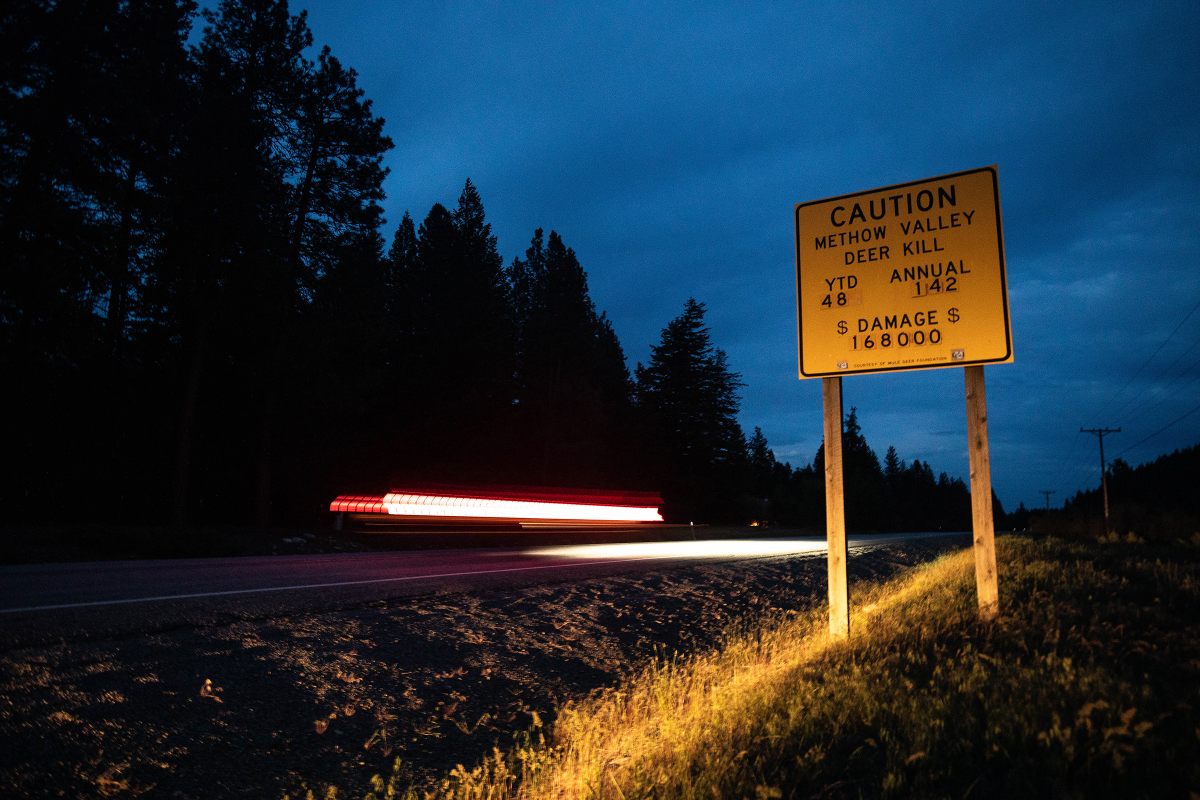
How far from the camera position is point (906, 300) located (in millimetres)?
7152

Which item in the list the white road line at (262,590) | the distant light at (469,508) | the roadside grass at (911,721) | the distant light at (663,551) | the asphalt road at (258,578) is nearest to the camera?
the roadside grass at (911,721)

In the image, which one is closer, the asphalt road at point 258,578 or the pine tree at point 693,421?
the asphalt road at point 258,578

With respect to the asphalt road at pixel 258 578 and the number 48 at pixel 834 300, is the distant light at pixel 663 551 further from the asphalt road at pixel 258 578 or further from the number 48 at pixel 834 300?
the number 48 at pixel 834 300

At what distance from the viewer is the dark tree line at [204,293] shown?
19031 millimetres

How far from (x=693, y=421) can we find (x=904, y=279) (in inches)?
2191

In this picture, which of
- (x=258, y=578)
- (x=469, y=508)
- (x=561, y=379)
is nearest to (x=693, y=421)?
(x=561, y=379)

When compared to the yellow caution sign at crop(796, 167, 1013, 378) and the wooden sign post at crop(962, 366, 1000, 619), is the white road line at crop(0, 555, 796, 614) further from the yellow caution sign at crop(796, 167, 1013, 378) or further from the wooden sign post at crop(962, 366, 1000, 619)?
the wooden sign post at crop(962, 366, 1000, 619)

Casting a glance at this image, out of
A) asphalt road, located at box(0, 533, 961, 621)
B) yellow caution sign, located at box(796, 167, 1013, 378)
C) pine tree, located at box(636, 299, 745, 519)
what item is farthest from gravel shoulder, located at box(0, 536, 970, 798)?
pine tree, located at box(636, 299, 745, 519)

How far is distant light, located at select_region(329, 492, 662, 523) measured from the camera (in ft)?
79.3

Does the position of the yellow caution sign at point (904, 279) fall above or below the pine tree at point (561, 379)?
below

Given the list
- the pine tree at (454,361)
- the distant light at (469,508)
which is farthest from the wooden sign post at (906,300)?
the pine tree at (454,361)

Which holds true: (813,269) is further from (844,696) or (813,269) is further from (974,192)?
(844,696)

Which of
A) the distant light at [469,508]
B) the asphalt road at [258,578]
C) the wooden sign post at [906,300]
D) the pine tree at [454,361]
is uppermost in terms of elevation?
the pine tree at [454,361]

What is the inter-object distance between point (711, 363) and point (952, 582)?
5466 cm
